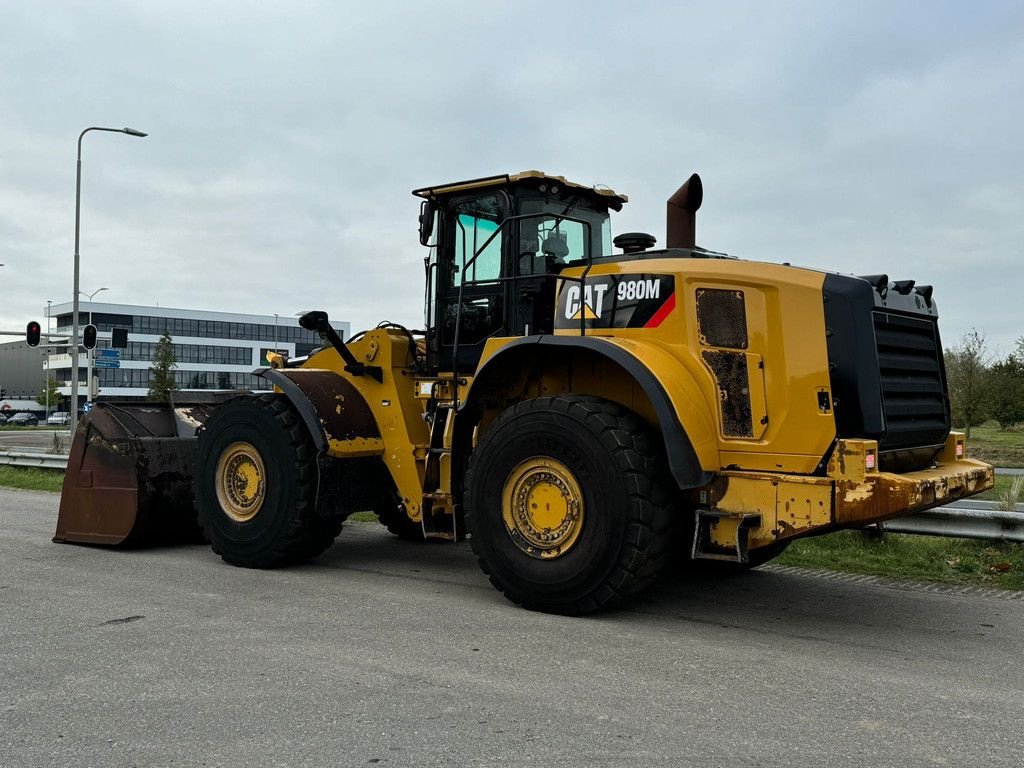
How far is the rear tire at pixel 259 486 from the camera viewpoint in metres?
7.80

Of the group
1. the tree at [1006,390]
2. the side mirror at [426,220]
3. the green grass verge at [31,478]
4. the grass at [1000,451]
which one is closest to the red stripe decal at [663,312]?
the side mirror at [426,220]

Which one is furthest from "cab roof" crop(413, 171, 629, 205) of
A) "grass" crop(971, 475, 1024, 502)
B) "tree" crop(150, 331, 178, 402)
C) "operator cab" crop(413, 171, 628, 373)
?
"tree" crop(150, 331, 178, 402)

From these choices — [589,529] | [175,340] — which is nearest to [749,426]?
[589,529]

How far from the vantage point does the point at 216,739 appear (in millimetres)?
3973

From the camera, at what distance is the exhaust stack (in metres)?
7.29

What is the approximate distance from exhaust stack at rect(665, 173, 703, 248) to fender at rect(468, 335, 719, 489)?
55.8 inches

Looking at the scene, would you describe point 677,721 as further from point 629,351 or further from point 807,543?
point 807,543

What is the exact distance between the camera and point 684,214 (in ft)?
24.0

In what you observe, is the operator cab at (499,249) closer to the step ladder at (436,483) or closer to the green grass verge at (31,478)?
the step ladder at (436,483)

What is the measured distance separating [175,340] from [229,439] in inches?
3707

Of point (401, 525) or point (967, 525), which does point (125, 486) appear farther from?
point (967, 525)

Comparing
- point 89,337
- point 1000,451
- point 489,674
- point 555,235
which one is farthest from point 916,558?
point 1000,451

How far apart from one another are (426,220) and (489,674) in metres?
4.19

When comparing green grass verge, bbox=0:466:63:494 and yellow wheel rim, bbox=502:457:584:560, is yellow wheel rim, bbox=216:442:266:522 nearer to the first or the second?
yellow wheel rim, bbox=502:457:584:560
